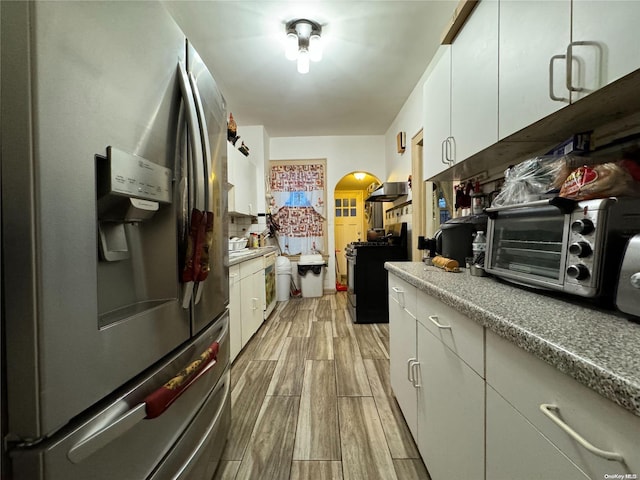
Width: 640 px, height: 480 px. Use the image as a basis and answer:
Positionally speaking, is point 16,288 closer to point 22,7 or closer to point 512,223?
point 22,7

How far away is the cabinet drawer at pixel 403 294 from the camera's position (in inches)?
47.6

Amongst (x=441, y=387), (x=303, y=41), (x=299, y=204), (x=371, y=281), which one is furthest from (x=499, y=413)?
(x=299, y=204)

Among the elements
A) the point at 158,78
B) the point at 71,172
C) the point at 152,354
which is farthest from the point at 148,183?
the point at 152,354

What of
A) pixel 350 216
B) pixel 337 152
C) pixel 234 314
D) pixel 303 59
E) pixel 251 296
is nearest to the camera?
pixel 234 314

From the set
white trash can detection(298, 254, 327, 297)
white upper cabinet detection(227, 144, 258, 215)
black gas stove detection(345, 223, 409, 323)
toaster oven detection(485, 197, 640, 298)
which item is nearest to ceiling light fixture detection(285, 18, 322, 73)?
white upper cabinet detection(227, 144, 258, 215)

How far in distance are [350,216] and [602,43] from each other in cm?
553

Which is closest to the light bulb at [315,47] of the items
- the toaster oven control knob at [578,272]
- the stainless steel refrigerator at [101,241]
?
the stainless steel refrigerator at [101,241]

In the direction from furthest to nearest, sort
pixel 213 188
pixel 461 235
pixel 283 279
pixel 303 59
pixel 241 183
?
pixel 283 279
pixel 241 183
pixel 303 59
pixel 461 235
pixel 213 188

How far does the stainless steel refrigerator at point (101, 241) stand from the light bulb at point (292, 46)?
5.21 feet

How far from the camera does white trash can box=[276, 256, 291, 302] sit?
4.14 metres

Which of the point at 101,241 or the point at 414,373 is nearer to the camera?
the point at 101,241

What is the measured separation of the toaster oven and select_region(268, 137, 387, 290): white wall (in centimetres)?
366

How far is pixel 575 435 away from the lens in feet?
1.35

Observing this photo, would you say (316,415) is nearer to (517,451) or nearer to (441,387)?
(441,387)
